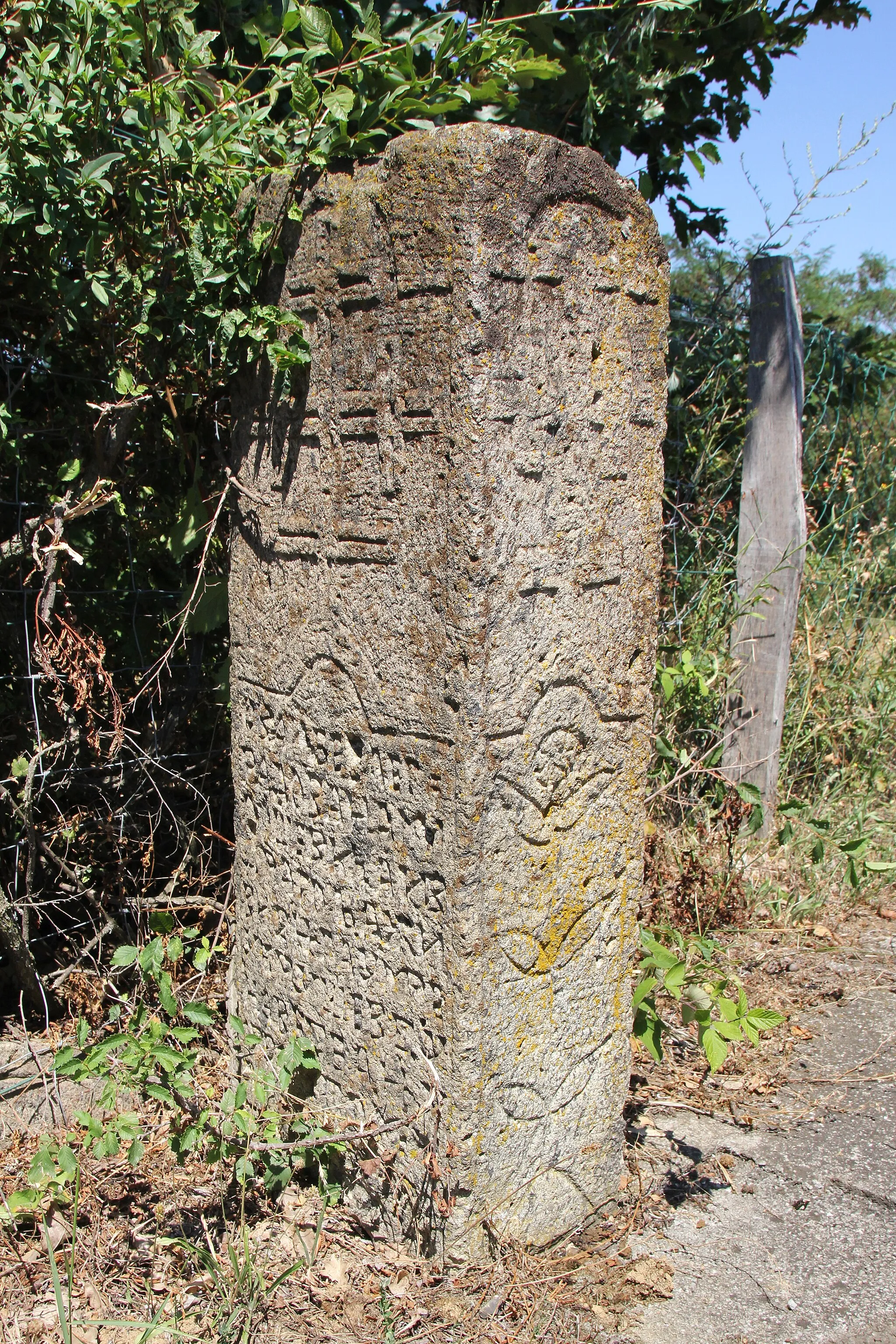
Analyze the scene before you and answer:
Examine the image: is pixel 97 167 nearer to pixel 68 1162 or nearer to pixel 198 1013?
pixel 198 1013

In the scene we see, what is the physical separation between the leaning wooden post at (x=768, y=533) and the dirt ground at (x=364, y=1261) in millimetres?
1728

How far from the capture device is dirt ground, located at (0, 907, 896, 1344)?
181cm

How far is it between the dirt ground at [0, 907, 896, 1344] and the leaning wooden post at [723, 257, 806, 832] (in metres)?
1.73

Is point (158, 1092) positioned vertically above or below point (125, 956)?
below

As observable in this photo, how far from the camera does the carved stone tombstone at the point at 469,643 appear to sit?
1.74 metres

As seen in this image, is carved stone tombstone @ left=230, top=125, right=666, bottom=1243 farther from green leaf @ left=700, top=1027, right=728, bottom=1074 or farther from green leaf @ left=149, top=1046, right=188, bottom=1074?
green leaf @ left=149, top=1046, right=188, bottom=1074

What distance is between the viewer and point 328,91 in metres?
1.91

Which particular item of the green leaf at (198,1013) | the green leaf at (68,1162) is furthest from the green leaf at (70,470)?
the green leaf at (68,1162)

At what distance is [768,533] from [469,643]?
267 cm

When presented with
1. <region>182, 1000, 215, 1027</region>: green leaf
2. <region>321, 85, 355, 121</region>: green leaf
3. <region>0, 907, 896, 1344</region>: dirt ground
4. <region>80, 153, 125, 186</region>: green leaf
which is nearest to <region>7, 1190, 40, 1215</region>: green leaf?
<region>0, 907, 896, 1344</region>: dirt ground

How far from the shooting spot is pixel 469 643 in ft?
5.70

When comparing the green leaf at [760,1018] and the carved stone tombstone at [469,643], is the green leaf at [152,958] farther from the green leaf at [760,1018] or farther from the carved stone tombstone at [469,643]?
the green leaf at [760,1018]

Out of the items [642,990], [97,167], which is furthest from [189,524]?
[642,990]

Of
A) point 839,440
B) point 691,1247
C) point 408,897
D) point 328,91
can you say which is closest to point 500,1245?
point 691,1247
